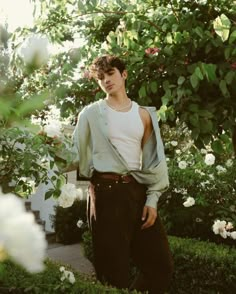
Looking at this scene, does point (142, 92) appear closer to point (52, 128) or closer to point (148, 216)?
point (148, 216)

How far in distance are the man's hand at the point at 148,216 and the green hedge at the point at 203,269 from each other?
2.27 m

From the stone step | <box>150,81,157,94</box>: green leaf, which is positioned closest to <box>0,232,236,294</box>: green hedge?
<box>150,81,157,94</box>: green leaf

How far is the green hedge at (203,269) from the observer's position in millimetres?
4559

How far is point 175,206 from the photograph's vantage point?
683 centimetres

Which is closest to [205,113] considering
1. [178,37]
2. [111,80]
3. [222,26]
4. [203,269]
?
[178,37]

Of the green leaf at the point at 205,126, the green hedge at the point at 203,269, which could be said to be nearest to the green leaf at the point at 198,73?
the green leaf at the point at 205,126

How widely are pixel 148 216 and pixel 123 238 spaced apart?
19 cm

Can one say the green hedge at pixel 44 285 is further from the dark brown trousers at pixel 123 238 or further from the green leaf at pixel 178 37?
the green leaf at pixel 178 37

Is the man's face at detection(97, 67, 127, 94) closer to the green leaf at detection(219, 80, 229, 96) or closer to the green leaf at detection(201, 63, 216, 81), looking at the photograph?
the green leaf at detection(201, 63, 216, 81)

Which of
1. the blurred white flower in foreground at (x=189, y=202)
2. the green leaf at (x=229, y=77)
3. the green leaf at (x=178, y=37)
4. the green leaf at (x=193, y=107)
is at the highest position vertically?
the green leaf at (x=178, y=37)

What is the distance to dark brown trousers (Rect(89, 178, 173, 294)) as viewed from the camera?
2.43 meters

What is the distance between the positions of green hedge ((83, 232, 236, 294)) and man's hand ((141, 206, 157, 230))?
2.27m

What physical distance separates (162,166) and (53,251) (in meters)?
6.41

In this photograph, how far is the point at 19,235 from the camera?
37 centimetres
